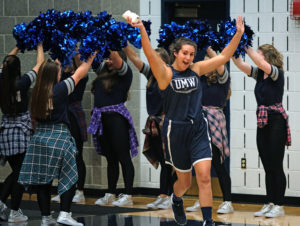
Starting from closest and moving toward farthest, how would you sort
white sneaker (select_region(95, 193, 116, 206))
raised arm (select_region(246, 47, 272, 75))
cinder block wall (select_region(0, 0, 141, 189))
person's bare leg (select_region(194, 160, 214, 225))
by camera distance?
person's bare leg (select_region(194, 160, 214, 225))
raised arm (select_region(246, 47, 272, 75))
white sneaker (select_region(95, 193, 116, 206))
cinder block wall (select_region(0, 0, 141, 189))

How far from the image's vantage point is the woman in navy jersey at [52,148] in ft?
18.3

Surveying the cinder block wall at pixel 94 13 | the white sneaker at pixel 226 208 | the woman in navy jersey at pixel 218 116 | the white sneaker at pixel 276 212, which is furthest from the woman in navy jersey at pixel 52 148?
the cinder block wall at pixel 94 13

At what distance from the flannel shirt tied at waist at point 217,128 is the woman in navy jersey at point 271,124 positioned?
0.35 meters

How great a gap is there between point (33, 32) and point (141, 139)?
8.20 ft

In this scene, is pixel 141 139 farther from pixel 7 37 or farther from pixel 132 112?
pixel 7 37

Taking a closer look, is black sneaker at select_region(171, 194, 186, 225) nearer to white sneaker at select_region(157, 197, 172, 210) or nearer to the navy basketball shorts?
the navy basketball shorts

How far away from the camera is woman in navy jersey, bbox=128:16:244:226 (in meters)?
5.13

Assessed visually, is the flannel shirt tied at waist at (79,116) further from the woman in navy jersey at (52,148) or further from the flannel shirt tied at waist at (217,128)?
the woman in navy jersey at (52,148)

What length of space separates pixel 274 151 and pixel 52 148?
2.12 m

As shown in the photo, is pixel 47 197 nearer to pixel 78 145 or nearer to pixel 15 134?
pixel 15 134

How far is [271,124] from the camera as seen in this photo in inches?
259

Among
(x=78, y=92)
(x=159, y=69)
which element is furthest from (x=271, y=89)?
(x=78, y=92)

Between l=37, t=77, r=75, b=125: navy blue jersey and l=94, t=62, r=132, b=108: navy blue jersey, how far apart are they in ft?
4.40

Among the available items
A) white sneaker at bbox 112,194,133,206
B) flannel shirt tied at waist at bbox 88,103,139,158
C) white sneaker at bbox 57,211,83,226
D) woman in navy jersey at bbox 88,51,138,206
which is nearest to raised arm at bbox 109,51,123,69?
woman in navy jersey at bbox 88,51,138,206
